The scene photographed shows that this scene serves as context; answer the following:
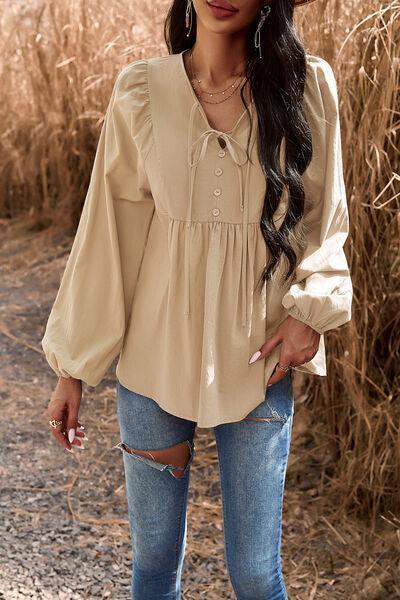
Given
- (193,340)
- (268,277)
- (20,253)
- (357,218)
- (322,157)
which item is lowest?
(20,253)

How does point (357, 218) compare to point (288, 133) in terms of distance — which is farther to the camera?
point (357, 218)

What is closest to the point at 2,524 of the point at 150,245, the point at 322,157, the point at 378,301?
the point at 378,301

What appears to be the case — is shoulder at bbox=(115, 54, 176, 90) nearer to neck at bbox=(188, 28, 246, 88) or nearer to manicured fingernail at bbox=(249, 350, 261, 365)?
neck at bbox=(188, 28, 246, 88)

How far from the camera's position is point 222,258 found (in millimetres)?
1489

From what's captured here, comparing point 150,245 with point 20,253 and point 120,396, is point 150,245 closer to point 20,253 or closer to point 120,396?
point 120,396

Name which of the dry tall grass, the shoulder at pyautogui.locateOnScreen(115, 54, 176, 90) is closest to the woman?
the shoulder at pyautogui.locateOnScreen(115, 54, 176, 90)

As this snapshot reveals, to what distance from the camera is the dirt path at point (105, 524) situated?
2.52 metres

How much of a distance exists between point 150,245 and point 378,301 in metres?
1.10

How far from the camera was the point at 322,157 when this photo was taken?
152 centimetres

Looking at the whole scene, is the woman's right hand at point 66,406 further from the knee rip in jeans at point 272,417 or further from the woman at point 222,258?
the knee rip in jeans at point 272,417

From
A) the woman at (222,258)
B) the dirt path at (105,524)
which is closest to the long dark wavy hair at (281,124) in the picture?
the woman at (222,258)

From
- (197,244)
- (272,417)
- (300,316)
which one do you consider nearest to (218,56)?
(197,244)

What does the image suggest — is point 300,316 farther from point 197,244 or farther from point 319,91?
point 319,91

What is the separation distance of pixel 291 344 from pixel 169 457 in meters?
0.29
